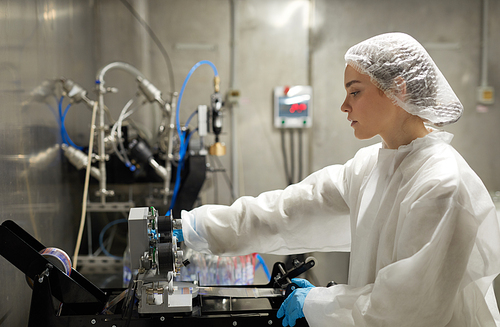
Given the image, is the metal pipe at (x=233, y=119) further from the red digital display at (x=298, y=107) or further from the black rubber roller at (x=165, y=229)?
the black rubber roller at (x=165, y=229)

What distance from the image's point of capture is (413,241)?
833mm

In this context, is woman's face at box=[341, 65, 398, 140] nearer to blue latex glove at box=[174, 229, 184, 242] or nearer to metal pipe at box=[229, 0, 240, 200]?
blue latex glove at box=[174, 229, 184, 242]

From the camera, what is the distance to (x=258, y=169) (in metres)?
2.78

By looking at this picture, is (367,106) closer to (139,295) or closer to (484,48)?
(139,295)

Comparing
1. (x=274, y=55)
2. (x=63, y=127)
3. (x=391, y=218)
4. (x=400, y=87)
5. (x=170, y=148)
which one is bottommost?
(x=391, y=218)

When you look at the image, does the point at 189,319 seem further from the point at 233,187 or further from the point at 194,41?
the point at 194,41

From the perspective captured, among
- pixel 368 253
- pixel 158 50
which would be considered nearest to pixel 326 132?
pixel 158 50

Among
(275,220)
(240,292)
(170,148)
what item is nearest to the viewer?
(240,292)

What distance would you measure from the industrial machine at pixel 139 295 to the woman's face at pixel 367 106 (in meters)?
0.55

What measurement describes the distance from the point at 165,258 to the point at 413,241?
57 centimetres

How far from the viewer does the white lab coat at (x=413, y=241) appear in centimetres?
82

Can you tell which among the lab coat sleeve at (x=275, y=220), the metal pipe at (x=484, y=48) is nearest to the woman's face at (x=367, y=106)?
the lab coat sleeve at (x=275, y=220)

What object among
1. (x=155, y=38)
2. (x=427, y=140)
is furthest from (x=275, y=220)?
(x=155, y=38)

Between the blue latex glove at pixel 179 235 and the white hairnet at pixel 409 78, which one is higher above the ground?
the white hairnet at pixel 409 78
